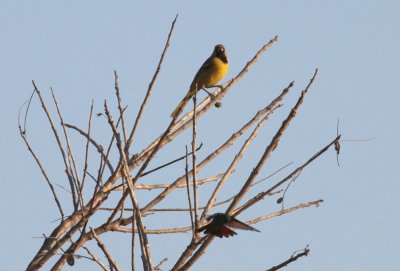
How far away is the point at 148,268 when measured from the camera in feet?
8.83

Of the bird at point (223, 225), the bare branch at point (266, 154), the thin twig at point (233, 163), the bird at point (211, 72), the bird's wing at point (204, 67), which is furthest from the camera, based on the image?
the bird's wing at point (204, 67)

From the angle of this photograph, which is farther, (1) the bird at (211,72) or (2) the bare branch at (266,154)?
(1) the bird at (211,72)

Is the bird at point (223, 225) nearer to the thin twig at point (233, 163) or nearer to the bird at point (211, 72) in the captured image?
the thin twig at point (233, 163)

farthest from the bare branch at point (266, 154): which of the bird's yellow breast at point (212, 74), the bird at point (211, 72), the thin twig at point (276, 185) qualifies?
the bird's yellow breast at point (212, 74)

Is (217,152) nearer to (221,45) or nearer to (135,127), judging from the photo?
(135,127)

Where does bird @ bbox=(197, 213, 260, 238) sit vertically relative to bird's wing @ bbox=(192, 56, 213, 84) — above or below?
below

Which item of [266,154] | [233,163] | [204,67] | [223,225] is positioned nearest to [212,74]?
[204,67]

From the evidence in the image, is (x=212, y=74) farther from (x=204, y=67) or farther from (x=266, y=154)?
(x=266, y=154)

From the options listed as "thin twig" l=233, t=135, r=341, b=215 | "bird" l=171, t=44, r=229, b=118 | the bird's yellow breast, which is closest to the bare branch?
"thin twig" l=233, t=135, r=341, b=215

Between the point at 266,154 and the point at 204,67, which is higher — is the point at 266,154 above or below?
below

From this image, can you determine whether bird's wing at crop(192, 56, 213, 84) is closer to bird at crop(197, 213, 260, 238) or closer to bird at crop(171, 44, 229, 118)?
bird at crop(171, 44, 229, 118)

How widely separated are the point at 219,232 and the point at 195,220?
0.16 m

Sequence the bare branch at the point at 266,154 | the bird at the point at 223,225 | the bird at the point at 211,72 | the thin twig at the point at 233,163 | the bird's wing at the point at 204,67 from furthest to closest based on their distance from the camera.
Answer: the bird's wing at the point at 204,67 → the bird at the point at 211,72 → the thin twig at the point at 233,163 → the bare branch at the point at 266,154 → the bird at the point at 223,225

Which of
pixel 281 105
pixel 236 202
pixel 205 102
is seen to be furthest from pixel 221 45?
pixel 236 202
